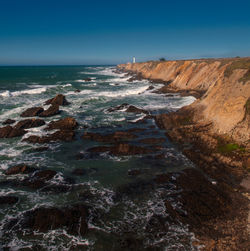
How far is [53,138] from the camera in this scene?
19.6 metres

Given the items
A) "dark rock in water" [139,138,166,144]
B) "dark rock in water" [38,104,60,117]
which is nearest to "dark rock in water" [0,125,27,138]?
"dark rock in water" [38,104,60,117]

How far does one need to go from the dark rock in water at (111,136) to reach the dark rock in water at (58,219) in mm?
9153

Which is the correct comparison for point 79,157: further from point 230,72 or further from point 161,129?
point 230,72

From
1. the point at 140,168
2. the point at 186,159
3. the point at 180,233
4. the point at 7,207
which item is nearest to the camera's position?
the point at 180,233

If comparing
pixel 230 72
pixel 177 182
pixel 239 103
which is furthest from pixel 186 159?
pixel 230 72

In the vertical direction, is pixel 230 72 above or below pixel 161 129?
above

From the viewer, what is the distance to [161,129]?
73.3 feet

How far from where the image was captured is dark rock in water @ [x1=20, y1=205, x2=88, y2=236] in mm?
9430

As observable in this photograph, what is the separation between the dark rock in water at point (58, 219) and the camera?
30.9 feet

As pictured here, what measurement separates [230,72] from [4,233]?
2533 cm

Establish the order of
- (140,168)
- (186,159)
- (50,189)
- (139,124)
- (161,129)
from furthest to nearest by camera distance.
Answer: (139,124) < (161,129) < (186,159) < (140,168) < (50,189)

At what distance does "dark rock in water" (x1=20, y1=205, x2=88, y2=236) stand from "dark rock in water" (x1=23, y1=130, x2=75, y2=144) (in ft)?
31.1

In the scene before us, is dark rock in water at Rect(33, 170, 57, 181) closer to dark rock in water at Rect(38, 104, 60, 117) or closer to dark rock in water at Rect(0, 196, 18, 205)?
dark rock in water at Rect(0, 196, 18, 205)

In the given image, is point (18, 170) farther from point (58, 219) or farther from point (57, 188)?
point (58, 219)
